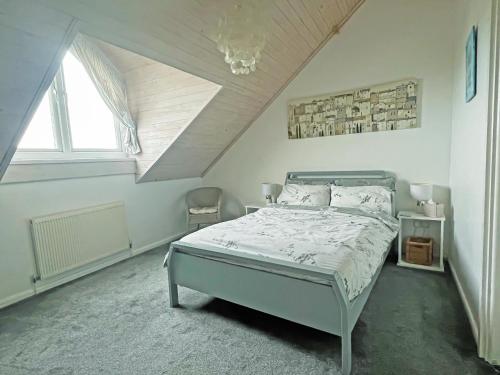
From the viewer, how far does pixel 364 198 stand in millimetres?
2945

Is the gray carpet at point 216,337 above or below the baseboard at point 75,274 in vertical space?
below

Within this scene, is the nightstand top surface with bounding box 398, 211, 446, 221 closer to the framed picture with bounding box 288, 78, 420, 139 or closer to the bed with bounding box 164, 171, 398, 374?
the bed with bounding box 164, 171, 398, 374

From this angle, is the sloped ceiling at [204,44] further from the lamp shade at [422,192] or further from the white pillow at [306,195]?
the lamp shade at [422,192]

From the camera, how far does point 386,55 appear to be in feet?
10.2

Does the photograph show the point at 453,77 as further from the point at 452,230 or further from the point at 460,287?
the point at 460,287

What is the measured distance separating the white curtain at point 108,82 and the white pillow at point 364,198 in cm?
254

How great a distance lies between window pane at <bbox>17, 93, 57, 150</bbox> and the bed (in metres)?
1.84

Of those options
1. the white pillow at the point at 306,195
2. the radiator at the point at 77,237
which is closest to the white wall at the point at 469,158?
the white pillow at the point at 306,195

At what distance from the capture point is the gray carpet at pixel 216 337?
5.13 feet

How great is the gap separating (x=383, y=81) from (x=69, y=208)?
3.76 metres

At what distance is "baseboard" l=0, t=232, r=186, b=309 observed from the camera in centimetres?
243

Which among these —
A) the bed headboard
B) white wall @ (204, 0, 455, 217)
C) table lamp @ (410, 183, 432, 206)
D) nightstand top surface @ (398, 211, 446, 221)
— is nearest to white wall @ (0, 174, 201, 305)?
white wall @ (204, 0, 455, 217)

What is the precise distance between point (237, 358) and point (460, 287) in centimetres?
196

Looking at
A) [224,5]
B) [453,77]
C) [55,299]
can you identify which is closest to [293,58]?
[224,5]
